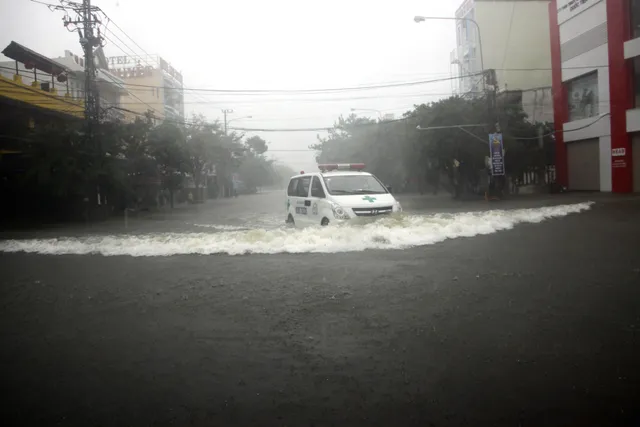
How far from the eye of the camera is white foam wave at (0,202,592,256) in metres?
9.08

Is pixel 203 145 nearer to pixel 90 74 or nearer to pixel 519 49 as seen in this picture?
pixel 90 74

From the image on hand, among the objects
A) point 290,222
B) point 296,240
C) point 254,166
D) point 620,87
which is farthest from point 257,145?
point 296,240

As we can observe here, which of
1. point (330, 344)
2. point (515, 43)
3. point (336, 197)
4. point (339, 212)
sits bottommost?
point (330, 344)

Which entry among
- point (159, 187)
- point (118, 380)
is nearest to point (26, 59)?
point (159, 187)

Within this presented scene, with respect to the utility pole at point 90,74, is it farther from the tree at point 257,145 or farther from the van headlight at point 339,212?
the tree at point 257,145

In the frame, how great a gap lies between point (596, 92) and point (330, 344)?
94.7 feet

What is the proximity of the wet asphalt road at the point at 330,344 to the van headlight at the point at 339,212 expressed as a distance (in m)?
3.29

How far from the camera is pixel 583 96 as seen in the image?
29188 millimetres

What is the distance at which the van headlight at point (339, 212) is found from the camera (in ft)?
35.4

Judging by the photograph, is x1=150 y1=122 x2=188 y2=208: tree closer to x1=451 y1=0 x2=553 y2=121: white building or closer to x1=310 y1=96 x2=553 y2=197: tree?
x1=310 y1=96 x2=553 y2=197: tree

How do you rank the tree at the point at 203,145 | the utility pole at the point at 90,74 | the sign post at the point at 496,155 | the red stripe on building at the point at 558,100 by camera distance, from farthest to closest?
the tree at the point at 203,145, the red stripe on building at the point at 558,100, the sign post at the point at 496,155, the utility pole at the point at 90,74

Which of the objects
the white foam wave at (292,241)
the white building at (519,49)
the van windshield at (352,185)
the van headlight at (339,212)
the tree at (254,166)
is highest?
the white building at (519,49)

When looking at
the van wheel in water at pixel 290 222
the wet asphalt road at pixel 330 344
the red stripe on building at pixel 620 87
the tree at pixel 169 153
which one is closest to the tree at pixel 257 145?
the tree at pixel 169 153

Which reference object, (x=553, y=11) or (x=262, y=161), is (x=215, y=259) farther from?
(x=262, y=161)
